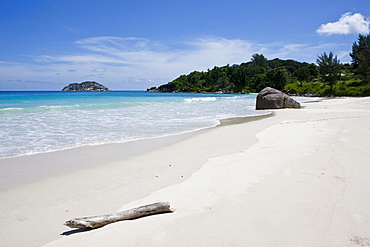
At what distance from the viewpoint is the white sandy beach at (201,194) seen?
9.54 feet

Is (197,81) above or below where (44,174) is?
above

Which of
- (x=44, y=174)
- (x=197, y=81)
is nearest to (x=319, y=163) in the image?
(x=44, y=174)

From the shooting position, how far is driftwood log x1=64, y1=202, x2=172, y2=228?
3.00m

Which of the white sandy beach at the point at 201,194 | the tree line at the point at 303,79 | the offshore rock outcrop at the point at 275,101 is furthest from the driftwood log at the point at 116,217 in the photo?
the tree line at the point at 303,79

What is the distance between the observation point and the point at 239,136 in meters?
9.45

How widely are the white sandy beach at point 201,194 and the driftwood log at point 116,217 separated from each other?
9 cm

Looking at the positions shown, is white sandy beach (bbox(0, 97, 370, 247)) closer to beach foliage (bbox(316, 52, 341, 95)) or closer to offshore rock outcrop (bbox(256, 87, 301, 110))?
offshore rock outcrop (bbox(256, 87, 301, 110))

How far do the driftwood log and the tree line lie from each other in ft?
157

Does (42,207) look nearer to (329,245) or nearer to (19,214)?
(19,214)

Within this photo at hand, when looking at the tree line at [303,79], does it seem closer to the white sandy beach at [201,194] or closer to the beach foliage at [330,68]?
the beach foliage at [330,68]

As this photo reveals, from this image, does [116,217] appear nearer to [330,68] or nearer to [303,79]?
[330,68]

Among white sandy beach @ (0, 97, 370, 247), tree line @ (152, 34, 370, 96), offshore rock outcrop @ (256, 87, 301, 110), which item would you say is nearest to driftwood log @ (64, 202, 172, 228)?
white sandy beach @ (0, 97, 370, 247)

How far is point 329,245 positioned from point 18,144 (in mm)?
9193

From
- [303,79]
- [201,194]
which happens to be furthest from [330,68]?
[201,194]
